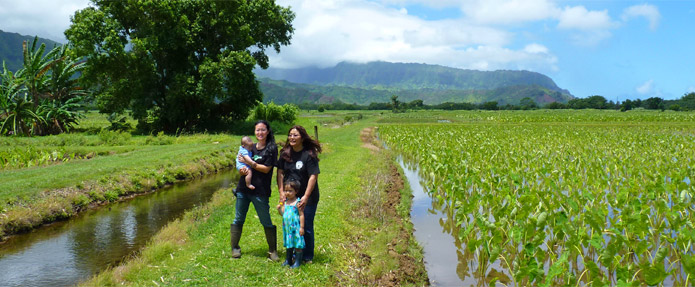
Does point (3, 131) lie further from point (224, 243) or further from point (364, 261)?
point (364, 261)

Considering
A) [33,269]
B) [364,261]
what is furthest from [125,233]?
[364,261]

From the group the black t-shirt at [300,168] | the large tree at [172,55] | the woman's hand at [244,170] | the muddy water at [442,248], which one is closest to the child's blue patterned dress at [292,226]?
the black t-shirt at [300,168]

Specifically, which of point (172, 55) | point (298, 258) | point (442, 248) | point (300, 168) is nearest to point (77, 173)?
point (298, 258)

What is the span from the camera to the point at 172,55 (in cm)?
3166

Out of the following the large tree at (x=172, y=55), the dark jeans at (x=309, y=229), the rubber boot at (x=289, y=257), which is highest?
the large tree at (x=172, y=55)

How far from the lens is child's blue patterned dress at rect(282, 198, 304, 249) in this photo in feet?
20.3

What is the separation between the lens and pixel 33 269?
777 cm

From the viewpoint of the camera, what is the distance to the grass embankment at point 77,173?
10711mm

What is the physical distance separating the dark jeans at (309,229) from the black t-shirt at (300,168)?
4.1 inches

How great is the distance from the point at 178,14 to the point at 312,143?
87.6 feet

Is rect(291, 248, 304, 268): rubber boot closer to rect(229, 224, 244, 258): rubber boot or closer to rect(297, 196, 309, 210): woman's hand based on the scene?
rect(297, 196, 309, 210): woman's hand

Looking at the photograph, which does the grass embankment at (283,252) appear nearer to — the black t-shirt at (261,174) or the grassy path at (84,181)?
the black t-shirt at (261,174)

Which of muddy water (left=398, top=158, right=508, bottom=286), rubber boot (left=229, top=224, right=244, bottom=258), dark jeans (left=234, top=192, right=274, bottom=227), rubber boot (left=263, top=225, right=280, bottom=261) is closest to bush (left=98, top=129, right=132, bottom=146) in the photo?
muddy water (left=398, top=158, right=508, bottom=286)

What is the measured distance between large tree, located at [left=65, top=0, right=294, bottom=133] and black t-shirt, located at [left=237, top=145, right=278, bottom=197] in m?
23.0
